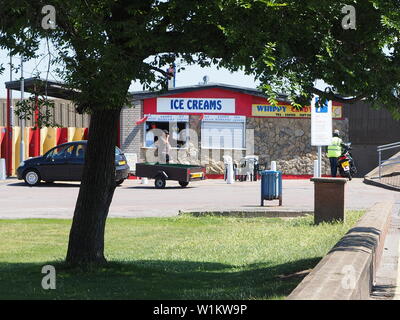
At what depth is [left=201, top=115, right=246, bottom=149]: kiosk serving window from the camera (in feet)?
124

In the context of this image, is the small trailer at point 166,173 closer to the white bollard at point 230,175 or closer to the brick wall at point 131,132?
the white bollard at point 230,175

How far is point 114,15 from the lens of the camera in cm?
950

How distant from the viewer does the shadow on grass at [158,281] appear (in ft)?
29.0

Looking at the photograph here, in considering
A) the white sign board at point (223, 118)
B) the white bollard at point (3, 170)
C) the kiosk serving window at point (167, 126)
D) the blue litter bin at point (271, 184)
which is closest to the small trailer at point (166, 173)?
the white bollard at point (3, 170)

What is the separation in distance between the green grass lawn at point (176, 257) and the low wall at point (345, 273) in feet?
2.81

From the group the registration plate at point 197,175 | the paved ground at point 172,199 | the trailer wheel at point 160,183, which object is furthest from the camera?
the registration plate at point 197,175

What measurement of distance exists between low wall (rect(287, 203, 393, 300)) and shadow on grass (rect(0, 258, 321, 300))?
0.81 m

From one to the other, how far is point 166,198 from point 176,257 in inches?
458

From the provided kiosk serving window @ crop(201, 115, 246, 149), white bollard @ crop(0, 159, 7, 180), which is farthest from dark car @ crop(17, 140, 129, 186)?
kiosk serving window @ crop(201, 115, 246, 149)

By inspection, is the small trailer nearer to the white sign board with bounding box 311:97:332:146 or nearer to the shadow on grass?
the white sign board with bounding box 311:97:332:146

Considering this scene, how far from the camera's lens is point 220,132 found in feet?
124

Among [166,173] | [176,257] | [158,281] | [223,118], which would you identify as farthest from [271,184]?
[223,118]

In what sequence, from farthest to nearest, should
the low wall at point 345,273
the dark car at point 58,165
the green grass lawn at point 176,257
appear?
the dark car at point 58,165, the green grass lawn at point 176,257, the low wall at point 345,273
